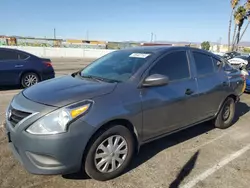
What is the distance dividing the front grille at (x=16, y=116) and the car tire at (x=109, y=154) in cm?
81

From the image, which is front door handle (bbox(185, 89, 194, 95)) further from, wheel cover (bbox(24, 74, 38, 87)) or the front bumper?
wheel cover (bbox(24, 74, 38, 87))

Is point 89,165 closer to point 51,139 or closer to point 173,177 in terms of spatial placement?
point 51,139

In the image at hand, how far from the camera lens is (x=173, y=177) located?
3.27 meters

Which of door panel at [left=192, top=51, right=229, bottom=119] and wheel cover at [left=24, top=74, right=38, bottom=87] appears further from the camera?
wheel cover at [left=24, top=74, right=38, bottom=87]

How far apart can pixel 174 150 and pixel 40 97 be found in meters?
2.24

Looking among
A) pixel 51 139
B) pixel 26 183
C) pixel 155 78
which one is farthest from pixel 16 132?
pixel 155 78

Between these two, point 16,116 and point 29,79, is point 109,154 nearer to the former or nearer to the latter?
point 16,116

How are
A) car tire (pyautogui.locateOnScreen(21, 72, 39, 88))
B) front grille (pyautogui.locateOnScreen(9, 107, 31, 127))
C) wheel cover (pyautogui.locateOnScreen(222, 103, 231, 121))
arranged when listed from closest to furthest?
front grille (pyautogui.locateOnScreen(9, 107, 31, 127)), wheel cover (pyautogui.locateOnScreen(222, 103, 231, 121)), car tire (pyautogui.locateOnScreen(21, 72, 39, 88))

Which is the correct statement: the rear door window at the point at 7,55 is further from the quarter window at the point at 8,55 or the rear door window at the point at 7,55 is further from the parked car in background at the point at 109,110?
the parked car in background at the point at 109,110

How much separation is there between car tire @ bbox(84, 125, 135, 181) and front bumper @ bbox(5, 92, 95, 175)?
0.15m

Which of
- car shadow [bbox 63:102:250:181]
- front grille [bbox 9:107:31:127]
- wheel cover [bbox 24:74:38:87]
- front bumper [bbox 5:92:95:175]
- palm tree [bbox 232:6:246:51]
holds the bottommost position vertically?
car shadow [bbox 63:102:250:181]

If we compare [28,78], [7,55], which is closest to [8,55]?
[7,55]

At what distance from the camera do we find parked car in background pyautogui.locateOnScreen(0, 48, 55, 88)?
845 cm

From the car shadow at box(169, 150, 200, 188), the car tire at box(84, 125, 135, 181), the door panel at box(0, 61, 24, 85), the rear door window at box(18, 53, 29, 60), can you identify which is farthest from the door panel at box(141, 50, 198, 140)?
the rear door window at box(18, 53, 29, 60)
